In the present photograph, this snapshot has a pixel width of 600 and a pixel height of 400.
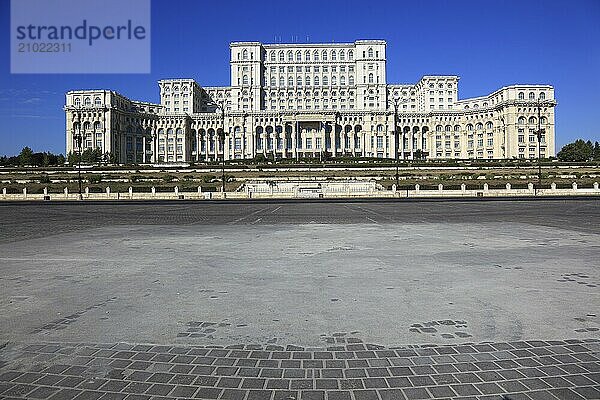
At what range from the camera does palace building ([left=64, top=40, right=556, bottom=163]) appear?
5089 inches

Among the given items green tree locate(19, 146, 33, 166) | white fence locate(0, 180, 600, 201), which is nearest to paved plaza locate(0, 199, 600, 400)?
white fence locate(0, 180, 600, 201)

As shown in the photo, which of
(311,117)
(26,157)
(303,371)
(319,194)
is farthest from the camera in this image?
(311,117)

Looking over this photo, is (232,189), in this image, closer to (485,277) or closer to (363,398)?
(485,277)

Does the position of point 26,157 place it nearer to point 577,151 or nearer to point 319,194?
point 319,194

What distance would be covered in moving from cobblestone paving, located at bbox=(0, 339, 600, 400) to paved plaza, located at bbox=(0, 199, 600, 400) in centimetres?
2

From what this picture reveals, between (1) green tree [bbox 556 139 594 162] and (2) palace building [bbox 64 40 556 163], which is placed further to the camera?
(2) palace building [bbox 64 40 556 163]

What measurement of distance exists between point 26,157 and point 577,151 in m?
141

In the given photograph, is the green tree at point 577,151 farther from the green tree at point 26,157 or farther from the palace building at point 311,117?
the green tree at point 26,157

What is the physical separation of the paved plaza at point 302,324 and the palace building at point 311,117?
397 ft

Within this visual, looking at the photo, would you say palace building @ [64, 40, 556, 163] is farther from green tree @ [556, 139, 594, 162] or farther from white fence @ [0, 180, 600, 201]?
white fence @ [0, 180, 600, 201]

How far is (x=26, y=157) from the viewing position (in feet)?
363

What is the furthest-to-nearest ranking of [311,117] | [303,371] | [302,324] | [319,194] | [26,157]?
[311,117], [26,157], [319,194], [302,324], [303,371]

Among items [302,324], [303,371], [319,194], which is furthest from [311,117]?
[303,371]

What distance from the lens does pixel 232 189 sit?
56719 mm
